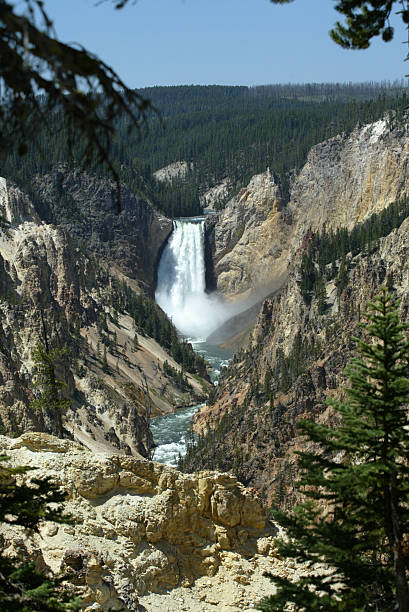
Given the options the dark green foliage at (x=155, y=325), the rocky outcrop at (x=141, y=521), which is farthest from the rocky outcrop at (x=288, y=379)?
the rocky outcrop at (x=141, y=521)

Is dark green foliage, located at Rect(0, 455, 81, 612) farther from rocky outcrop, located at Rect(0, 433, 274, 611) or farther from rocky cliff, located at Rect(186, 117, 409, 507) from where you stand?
rocky cliff, located at Rect(186, 117, 409, 507)

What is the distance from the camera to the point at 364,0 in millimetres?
13695

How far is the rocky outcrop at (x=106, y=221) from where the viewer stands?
5054 inches

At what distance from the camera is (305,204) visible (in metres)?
136

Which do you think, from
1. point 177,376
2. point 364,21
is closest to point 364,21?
point 364,21

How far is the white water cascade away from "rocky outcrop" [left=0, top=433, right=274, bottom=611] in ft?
367

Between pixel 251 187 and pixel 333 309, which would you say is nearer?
pixel 333 309

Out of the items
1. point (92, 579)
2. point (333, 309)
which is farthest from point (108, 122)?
point (333, 309)

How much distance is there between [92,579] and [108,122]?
12992 mm

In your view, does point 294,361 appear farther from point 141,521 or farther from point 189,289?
point 189,289

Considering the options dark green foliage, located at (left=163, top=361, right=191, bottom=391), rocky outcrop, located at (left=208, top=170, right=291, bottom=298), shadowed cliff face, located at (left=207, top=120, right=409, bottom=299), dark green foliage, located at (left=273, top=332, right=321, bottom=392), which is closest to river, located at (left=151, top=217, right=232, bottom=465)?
shadowed cliff face, located at (left=207, top=120, right=409, bottom=299)

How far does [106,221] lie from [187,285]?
70.0ft

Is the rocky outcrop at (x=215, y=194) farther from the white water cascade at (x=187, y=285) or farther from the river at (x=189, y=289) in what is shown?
the white water cascade at (x=187, y=285)

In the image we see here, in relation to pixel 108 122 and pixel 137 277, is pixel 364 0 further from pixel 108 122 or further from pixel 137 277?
pixel 137 277
